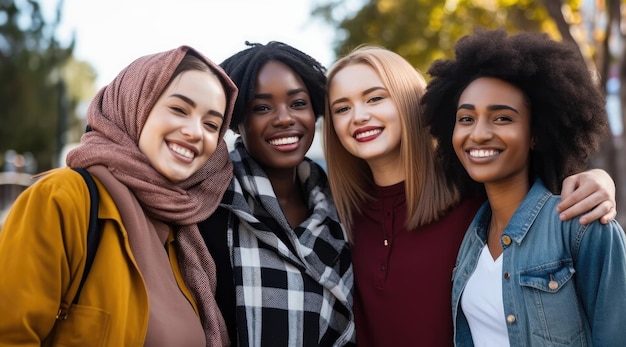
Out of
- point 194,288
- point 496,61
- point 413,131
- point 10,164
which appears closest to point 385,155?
point 413,131

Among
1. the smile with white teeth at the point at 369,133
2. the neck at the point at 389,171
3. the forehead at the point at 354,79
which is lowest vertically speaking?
the neck at the point at 389,171

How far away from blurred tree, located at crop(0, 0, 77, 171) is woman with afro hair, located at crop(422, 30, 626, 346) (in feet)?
74.2

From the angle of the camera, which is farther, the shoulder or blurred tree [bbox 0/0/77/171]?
blurred tree [bbox 0/0/77/171]

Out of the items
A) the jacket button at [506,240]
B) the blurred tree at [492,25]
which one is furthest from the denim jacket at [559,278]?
the blurred tree at [492,25]

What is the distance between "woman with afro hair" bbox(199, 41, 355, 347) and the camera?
3.13m

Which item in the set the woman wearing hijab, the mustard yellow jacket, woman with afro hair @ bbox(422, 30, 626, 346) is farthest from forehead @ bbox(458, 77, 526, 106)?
the mustard yellow jacket

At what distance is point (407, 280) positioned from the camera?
3.33 metres

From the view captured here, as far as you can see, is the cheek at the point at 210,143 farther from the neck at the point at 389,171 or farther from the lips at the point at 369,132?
the neck at the point at 389,171

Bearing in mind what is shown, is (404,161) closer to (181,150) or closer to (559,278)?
(559,278)

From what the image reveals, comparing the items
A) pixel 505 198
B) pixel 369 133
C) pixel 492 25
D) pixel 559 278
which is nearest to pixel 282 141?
pixel 369 133

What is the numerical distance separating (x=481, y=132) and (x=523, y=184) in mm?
347

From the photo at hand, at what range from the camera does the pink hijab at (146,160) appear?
273 centimetres

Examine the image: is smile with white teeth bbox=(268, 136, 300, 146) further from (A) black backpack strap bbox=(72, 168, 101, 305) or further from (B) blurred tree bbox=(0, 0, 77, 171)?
(B) blurred tree bbox=(0, 0, 77, 171)

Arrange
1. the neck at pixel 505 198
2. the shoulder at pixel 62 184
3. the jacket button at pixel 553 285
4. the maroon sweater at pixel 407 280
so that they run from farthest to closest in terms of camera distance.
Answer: the maroon sweater at pixel 407 280, the neck at pixel 505 198, the jacket button at pixel 553 285, the shoulder at pixel 62 184
